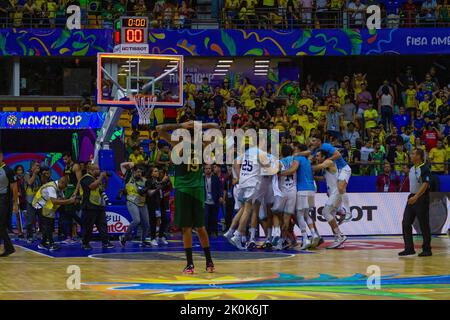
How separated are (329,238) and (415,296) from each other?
1173 centimetres

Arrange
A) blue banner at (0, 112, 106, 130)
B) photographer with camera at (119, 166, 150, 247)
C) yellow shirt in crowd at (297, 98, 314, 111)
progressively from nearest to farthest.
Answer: photographer with camera at (119, 166, 150, 247)
blue banner at (0, 112, 106, 130)
yellow shirt in crowd at (297, 98, 314, 111)

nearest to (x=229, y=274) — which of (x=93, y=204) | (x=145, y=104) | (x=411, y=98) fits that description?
(x=93, y=204)

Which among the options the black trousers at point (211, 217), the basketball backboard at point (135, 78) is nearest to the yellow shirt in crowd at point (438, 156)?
the black trousers at point (211, 217)

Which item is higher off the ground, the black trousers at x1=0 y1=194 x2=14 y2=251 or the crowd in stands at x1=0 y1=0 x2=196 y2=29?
the crowd in stands at x1=0 y1=0 x2=196 y2=29

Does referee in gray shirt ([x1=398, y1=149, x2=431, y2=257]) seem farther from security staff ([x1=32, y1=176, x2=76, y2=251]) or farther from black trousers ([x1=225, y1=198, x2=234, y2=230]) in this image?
black trousers ([x1=225, y1=198, x2=234, y2=230])

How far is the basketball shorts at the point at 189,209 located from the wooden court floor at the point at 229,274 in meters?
0.77

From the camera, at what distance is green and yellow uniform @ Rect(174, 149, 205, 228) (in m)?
14.1

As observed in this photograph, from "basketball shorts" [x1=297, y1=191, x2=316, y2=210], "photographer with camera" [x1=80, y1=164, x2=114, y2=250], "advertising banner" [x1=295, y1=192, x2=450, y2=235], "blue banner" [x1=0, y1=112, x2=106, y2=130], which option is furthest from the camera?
"blue banner" [x1=0, y1=112, x2=106, y2=130]

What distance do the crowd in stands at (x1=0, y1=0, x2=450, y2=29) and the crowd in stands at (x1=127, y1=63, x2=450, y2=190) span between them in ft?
6.87

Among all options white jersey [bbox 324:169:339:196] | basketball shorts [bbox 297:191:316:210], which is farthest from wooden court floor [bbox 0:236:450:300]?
white jersey [bbox 324:169:339:196]

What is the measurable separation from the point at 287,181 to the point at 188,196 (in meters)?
5.91

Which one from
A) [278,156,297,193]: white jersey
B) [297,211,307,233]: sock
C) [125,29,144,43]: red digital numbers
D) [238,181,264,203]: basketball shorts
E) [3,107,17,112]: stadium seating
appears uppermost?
[125,29,144,43]: red digital numbers

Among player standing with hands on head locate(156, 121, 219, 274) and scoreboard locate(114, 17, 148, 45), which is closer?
player standing with hands on head locate(156, 121, 219, 274)

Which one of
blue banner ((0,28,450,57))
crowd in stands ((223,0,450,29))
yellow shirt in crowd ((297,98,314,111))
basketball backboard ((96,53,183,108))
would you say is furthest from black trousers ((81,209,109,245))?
crowd in stands ((223,0,450,29))
